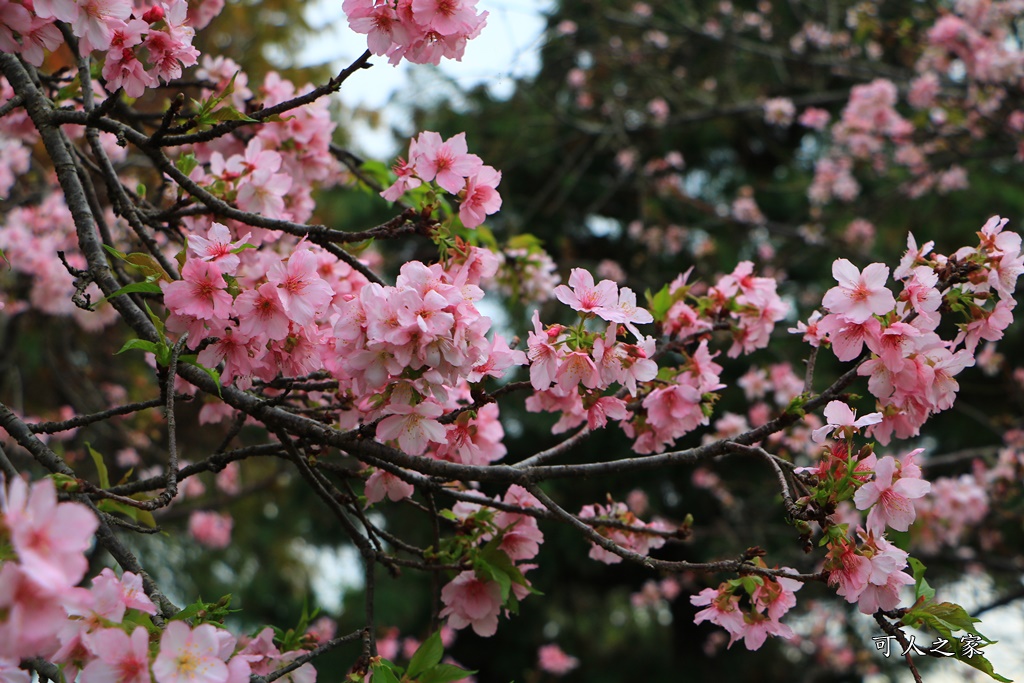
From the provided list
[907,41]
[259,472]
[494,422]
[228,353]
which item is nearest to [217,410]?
[228,353]

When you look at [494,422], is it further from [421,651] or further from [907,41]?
[907,41]

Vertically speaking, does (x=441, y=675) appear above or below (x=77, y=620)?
below

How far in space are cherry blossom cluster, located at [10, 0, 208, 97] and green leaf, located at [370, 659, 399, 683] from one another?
1.24 metres

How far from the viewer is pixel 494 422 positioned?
1850 mm

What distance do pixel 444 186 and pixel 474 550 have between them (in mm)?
722

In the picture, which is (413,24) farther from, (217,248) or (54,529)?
(54,529)

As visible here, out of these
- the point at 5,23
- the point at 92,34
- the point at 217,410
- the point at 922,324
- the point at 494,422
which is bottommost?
the point at 922,324

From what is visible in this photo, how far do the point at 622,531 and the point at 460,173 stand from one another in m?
0.84

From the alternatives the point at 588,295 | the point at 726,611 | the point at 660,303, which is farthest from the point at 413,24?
the point at 726,611

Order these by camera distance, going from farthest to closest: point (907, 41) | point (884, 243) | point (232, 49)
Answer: point (884, 243)
point (232, 49)
point (907, 41)

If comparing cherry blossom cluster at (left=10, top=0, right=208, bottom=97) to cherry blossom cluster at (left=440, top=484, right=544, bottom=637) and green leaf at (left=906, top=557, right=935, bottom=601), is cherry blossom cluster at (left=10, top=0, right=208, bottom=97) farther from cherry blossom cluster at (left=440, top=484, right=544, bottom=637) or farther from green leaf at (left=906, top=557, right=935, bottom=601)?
green leaf at (left=906, top=557, right=935, bottom=601)

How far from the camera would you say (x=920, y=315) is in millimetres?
1472

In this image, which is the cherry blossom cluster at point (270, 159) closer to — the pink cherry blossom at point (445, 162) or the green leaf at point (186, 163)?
the green leaf at point (186, 163)

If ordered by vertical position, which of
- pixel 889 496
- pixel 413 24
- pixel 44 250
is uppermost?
pixel 44 250
